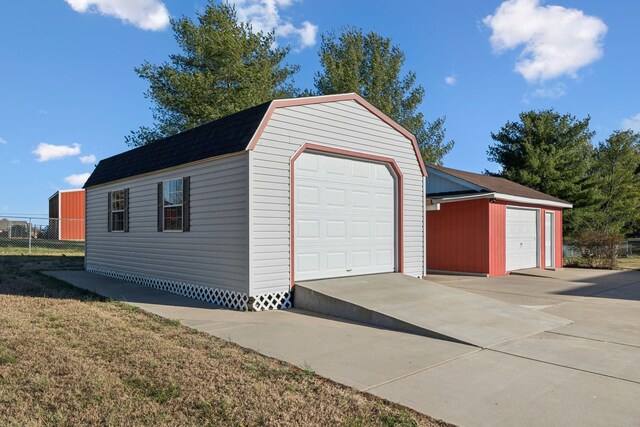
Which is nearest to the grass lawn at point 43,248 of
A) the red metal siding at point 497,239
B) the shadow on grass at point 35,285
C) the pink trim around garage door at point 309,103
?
the shadow on grass at point 35,285

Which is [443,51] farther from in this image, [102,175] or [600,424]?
[600,424]

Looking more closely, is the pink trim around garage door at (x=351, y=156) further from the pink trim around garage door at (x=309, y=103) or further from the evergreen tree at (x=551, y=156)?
the evergreen tree at (x=551, y=156)

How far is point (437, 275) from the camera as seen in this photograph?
13.7 meters

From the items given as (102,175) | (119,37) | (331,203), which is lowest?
(331,203)

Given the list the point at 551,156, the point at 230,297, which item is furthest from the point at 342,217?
the point at 551,156

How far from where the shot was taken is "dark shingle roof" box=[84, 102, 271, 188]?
793 cm

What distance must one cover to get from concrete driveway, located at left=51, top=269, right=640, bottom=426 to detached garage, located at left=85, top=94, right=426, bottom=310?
852mm

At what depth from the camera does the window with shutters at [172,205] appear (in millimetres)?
9359

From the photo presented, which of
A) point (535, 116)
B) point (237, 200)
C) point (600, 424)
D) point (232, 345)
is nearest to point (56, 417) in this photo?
point (232, 345)

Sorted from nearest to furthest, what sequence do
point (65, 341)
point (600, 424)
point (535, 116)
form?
point (600, 424)
point (65, 341)
point (535, 116)

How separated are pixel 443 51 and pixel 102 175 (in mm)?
11970

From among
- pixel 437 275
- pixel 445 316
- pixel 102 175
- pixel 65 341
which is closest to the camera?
pixel 65 341

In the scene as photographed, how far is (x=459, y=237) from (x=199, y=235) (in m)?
8.52

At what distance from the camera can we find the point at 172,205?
9.62 m
